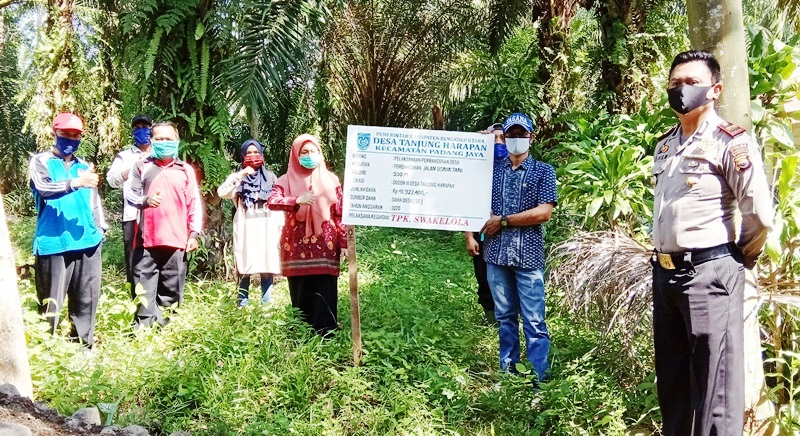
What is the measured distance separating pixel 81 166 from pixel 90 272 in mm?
711

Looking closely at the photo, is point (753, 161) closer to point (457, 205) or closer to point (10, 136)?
point (457, 205)

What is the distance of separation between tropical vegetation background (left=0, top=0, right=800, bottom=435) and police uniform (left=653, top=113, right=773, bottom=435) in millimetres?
625

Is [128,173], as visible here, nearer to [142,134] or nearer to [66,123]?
[142,134]

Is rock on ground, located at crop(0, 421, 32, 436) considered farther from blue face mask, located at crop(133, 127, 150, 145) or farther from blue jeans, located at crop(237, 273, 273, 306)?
blue face mask, located at crop(133, 127, 150, 145)

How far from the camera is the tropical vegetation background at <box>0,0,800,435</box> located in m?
3.12

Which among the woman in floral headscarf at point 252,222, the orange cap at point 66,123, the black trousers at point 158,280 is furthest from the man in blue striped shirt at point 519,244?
the orange cap at point 66,123

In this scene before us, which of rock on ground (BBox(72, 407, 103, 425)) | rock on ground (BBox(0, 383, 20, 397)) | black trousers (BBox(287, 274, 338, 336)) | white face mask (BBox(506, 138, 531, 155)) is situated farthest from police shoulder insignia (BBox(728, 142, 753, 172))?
rock on ground (BBox(0, 383, 20, 397))

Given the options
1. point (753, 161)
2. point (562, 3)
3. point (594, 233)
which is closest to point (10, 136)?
point (562, 3)

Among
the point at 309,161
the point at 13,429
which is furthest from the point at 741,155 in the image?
the point at 13,429

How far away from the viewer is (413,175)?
11.6 ft

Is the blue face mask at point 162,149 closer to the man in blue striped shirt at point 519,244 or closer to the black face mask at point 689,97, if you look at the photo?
the man in blue striped shirt at point 519,244

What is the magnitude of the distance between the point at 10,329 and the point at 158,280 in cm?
146

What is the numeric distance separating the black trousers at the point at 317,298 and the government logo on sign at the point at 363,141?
3.19 ft

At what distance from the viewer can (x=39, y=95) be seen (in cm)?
777
